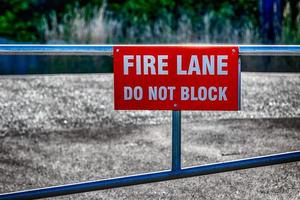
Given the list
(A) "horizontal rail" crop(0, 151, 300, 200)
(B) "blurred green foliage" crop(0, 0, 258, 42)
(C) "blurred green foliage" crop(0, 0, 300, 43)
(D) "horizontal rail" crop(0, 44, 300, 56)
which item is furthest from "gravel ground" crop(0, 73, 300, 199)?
(B) "blurred green foliage" crop(0, 0, 258, 42)

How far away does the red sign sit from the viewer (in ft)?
11.5

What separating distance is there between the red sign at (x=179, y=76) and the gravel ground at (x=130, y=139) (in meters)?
1.29

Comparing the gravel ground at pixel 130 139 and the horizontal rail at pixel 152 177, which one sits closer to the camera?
the horizontal rail at pixel 152 177

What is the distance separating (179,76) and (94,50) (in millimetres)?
469

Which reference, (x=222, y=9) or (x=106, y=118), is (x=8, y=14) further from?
(x=106, y=118)

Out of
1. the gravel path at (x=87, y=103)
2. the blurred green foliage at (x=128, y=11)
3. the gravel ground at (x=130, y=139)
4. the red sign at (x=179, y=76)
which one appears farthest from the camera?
the blurred green foliage at (x=128, y=11)

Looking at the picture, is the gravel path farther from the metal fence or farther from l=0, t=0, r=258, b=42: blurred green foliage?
l=0, t=0, r=258, b=42: blurred green foliage

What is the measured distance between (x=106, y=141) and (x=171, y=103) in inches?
117

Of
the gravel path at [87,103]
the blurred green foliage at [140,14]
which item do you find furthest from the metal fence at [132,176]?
the blurred green foliage at [140,14]

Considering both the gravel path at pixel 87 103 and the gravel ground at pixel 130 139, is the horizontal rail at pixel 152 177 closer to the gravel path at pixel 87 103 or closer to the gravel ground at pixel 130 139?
the gravel ground at pixel 130 139

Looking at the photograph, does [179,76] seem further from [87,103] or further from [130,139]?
[87,103]

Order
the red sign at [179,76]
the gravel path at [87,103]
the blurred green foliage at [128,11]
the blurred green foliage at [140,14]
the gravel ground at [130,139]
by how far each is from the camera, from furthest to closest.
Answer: the blurred green foliage at [128,11] → the blurred green foliage at [140,14] → the gravel path at [87,103] → the gravel ground at [130,139] → the red sign at [179,76]

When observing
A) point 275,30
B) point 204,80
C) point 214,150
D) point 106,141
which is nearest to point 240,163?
point 204,80

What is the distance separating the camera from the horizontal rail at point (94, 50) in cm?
354
